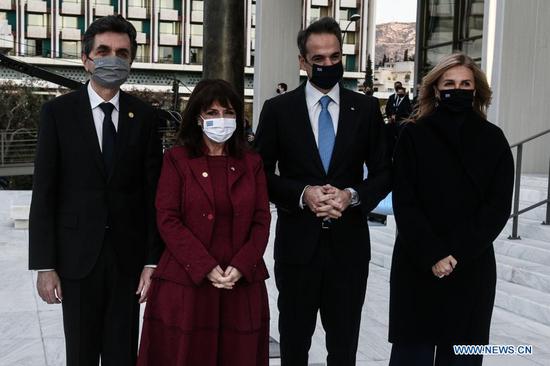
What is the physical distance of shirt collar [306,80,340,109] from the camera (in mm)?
3279

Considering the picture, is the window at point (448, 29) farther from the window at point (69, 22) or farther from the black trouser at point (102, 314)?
the window at point (69, 22)

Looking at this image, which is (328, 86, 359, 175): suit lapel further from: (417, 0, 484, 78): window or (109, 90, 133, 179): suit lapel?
(417, 0, 484, 78): window

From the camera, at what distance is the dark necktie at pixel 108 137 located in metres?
2.92

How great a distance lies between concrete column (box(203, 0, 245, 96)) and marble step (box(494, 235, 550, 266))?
4.31 metres

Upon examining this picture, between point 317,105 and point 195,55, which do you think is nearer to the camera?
point 317,105

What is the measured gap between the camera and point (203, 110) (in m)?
2.90

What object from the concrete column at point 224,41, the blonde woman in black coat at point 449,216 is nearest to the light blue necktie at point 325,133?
the blonde woman in black coat at point 449,216

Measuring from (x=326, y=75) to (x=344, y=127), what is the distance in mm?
275

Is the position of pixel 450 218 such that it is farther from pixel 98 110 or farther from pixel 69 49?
pixel 69 49

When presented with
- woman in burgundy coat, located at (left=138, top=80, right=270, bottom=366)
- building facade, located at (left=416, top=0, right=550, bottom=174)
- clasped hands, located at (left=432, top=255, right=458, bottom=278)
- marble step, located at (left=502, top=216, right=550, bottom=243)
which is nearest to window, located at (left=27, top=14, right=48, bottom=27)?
building facade, located at (left=416, top=0, right=550, bottom=174)

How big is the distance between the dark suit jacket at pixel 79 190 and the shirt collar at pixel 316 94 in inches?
34.6

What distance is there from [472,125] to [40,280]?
2.15 m

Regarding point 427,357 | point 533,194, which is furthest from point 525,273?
point 427,357

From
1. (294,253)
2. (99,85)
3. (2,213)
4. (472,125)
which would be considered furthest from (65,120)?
(2,213)
